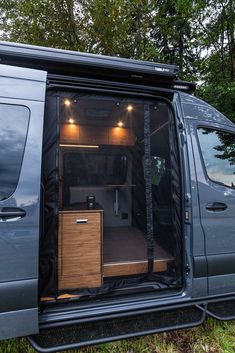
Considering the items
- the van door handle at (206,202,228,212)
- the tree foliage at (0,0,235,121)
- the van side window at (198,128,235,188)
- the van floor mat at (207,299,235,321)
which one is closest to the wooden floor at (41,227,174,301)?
the van floor mat at (207,299,235,321)

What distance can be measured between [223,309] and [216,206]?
3.04 feet

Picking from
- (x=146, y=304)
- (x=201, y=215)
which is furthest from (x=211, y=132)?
(x=146, y=304)

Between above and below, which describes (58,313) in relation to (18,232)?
below

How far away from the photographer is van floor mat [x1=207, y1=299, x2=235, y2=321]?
2.23 m

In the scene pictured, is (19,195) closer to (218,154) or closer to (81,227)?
(81,227)

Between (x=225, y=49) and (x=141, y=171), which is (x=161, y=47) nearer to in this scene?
(x=225, y=49)

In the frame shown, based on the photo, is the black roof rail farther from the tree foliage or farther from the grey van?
the tree foliage

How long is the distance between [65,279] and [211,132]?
6.42ft

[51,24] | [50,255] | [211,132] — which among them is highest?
[51,24]

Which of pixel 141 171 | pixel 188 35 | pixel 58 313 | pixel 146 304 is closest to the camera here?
pixel 58 313

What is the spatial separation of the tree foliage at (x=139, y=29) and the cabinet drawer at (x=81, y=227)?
4.11 m

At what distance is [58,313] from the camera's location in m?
1.89

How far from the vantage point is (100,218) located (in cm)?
272

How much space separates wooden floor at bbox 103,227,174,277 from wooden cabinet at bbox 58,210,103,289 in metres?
0.14
